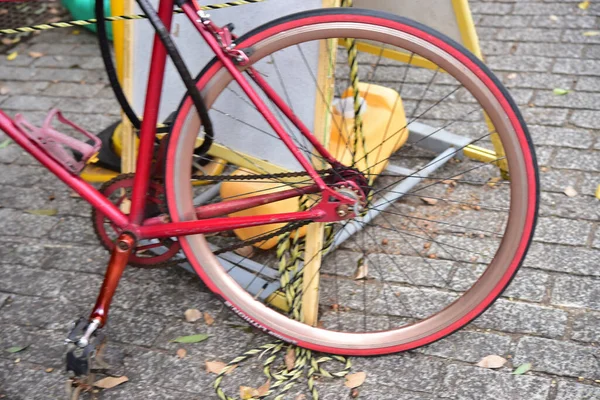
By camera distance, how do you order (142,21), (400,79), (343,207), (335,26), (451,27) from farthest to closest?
(400,79), (451,27), (142,21), (343,207), (335,26)

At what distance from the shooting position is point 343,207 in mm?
2189

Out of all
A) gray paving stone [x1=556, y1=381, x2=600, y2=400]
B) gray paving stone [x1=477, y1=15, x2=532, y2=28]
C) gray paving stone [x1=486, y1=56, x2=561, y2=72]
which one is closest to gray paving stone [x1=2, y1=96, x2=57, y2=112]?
gray paving stone [x1=486, y1=56, x2=561, y2=72]

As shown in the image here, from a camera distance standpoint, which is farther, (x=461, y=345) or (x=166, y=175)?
(x=461, y=345)

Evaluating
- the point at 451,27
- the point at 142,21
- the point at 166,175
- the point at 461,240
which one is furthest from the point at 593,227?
the point at 142,21

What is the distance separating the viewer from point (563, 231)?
2.92 meters

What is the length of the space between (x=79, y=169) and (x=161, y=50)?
53 cm

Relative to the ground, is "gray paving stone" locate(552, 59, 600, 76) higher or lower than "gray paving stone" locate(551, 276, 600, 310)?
→ higher

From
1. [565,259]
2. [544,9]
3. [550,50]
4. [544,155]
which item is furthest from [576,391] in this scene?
[544,9]

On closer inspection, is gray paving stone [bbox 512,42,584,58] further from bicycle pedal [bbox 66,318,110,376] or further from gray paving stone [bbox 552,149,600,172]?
bicycle pedal [bbox 66,318,110,376]

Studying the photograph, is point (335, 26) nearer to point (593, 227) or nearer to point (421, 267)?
point (421, 267)

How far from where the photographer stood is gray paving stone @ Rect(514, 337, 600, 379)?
2.34 meters

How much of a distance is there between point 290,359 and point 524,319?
0.80 meters

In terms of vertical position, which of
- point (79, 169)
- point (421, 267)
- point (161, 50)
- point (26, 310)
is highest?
point (161, 50)

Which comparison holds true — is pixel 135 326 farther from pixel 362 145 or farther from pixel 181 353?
pixel 362 145
